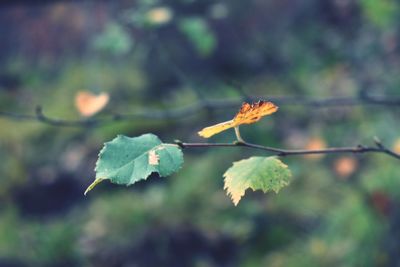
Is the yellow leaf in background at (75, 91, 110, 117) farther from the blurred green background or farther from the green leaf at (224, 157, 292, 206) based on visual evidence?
the green leaf at (224, 157, 292, 206)

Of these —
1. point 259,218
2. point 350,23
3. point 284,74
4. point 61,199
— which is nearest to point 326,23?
point 350,23

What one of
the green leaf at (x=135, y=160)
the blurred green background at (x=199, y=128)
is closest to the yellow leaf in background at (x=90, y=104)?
the blurred green background at (x=199, y=128)

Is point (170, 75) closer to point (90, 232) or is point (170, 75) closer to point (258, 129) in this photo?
point (258, 129)

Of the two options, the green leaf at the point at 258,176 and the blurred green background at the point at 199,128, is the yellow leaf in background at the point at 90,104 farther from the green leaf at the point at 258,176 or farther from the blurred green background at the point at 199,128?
the green leaf at the point at 258,176

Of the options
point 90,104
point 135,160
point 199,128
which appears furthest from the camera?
point 199,128

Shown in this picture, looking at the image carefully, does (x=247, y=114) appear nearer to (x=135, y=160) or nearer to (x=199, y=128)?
(x=135, y=160)

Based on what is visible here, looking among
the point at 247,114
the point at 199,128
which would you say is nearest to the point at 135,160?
the point at 247,114

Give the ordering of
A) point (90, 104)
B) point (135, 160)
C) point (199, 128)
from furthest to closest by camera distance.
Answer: point (199, 128) < point (90, 104) < point (135, 160)
